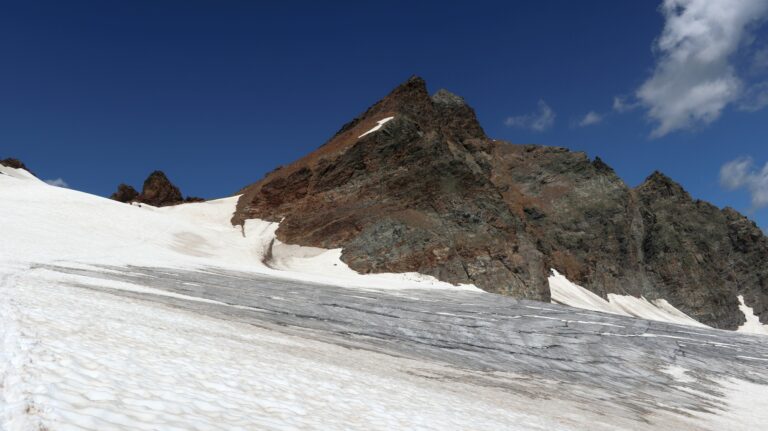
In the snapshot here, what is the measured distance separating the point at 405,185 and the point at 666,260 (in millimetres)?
58473

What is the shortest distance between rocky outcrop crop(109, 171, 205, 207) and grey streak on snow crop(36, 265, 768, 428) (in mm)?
46839

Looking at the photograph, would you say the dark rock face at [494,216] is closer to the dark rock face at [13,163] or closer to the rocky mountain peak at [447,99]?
the rocky mountain peak at [447,99]

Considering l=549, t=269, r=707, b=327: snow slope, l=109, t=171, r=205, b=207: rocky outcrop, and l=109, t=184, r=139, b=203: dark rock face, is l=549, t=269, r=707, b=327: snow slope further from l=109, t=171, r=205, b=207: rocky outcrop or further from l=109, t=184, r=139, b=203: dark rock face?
l=109, t=184, r=139, b=203: dark rock face

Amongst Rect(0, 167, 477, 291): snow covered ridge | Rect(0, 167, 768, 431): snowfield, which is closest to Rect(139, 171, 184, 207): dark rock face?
Rect(0, 167, 477, 291): snow covered ridge

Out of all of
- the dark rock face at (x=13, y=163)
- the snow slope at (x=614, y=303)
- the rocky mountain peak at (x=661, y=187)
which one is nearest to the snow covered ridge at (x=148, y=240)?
the snow slope at (x=614, y=303)

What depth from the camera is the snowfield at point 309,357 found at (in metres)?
5.31

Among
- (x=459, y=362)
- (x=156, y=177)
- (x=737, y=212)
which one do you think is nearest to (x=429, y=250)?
(x=459, y=362)

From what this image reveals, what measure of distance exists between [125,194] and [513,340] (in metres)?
69.9

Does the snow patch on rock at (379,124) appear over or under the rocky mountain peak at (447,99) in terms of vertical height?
under

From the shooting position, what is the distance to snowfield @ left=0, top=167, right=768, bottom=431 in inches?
209

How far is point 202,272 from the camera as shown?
84.5 feet

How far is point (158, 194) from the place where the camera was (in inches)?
2744

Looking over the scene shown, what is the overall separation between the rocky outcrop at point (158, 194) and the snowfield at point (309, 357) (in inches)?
1392

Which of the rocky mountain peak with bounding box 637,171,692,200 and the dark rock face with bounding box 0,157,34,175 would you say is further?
the rocky mountain peak with bounding box 637,171,692,200
